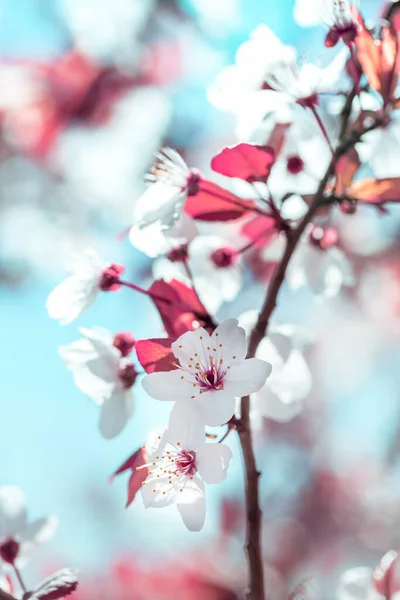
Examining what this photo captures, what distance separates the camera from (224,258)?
84 cm

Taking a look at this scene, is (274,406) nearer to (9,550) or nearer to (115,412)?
(115,412)

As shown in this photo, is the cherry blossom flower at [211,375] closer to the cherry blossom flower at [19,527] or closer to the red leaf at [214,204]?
the red leaf at [214,204]

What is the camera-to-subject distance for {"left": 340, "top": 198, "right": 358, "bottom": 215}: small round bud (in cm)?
69

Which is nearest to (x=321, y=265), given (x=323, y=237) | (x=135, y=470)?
(x=323, y=237)

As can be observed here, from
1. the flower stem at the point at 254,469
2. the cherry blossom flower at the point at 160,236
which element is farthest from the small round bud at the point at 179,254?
the flower stem at the point at 254,469

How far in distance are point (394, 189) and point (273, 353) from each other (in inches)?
8.1

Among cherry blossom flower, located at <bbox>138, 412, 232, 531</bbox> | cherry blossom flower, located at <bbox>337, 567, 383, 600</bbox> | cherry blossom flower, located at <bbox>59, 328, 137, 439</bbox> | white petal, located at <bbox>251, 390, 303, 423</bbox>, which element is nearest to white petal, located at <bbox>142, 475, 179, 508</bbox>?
cherry blossom flower, located at <bbox>138, 412, 232, 531</bbox>

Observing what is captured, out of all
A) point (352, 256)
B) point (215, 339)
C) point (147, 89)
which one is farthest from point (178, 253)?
point (147, 89)

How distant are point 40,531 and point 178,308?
33cm

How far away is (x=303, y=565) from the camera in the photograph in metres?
2.25

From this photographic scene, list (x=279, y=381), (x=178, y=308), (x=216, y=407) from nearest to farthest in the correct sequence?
1. (x=216, y=407)
2. (x=178, y=308)
3. (x=279, y=381)

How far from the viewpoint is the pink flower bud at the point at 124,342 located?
69cm

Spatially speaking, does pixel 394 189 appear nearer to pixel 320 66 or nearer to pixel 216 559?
pixel 320 66

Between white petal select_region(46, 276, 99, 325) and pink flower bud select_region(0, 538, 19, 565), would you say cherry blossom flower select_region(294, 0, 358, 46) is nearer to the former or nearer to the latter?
white petal select_region(46, 276, 99, 325)
